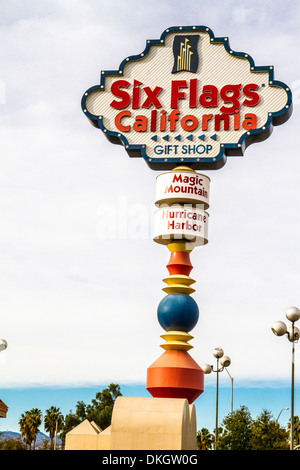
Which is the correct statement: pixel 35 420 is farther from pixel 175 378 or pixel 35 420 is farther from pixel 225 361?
pixel 175 378

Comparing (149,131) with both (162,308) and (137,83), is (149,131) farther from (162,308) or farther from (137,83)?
(162,308)

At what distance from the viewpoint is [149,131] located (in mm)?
25469

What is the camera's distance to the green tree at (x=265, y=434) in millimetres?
40312

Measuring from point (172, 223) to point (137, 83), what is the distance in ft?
18.6

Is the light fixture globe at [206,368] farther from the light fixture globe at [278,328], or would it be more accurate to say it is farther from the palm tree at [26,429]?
the palm tree at [26,429]

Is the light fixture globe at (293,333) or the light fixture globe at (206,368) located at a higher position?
the light fixture globe at (206,368)

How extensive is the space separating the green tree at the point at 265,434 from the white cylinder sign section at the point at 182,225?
66.1ft

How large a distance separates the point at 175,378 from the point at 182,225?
5110 millimetres

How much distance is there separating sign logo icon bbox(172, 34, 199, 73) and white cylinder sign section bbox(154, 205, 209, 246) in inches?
213

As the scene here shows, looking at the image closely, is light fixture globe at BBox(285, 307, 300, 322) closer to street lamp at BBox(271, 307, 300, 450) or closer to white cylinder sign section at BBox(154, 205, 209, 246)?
street lamp at BBox(271, 307, 300, 450)

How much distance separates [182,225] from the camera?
23906 millimetres

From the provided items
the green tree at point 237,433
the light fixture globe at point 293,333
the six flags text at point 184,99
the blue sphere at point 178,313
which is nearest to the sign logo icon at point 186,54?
the six flags text at point 184,99

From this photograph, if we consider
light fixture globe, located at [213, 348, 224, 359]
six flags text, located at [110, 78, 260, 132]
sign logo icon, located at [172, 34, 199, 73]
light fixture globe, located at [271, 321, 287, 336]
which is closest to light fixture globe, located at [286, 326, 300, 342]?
light fixture globe, located at [271, 321, 287, 336]

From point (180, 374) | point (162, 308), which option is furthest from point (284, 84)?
point (180, 374)
